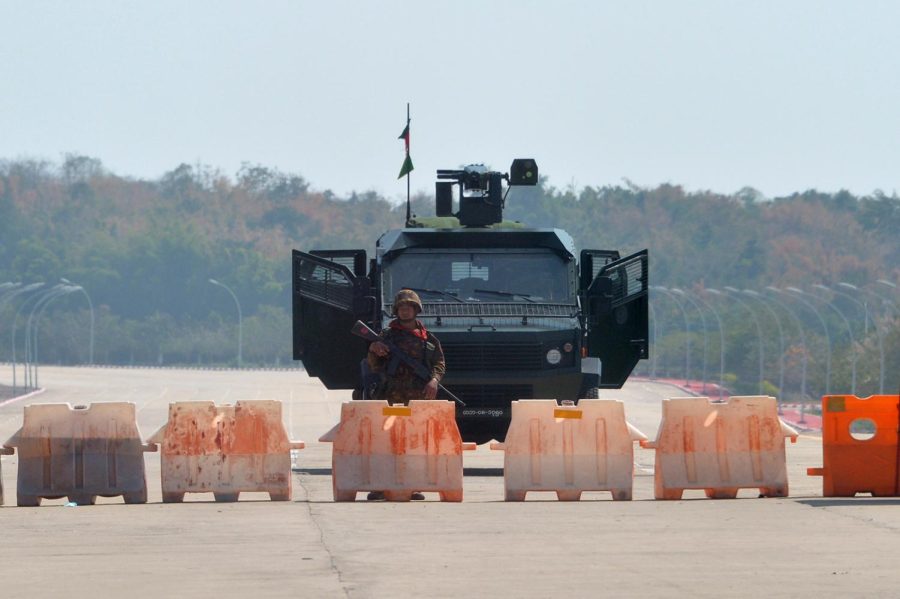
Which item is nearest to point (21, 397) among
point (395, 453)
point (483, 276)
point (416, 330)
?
point (483, 276)

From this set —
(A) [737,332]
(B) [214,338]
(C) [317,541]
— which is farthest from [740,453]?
(B) [214,338]

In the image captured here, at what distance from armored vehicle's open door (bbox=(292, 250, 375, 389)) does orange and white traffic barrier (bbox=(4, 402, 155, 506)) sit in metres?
5.47

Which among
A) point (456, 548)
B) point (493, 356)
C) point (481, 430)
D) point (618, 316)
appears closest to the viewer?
point (456, 548)

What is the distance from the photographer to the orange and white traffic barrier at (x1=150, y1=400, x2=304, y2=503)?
1658cm

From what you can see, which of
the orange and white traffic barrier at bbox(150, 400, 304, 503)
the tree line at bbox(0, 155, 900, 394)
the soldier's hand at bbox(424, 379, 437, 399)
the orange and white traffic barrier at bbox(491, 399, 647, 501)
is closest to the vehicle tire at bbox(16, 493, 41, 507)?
the orange and white traffic barrier at bbox(150, 400, 304, 503)

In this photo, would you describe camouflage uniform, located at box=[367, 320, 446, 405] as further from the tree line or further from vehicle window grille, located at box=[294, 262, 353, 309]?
the tree line

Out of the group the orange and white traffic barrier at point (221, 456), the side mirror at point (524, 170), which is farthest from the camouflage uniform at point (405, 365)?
the side mirror at point (524, 170)

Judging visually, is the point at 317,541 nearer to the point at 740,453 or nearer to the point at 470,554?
the point at 470,554

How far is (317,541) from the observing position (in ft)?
41.5

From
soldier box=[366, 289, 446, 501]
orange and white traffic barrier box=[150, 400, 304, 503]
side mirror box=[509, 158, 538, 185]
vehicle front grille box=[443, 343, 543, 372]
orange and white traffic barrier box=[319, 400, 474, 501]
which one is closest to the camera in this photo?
orange and white traffic barrier box=[319, 400, 474, 501]

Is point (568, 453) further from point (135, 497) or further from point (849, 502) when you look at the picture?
point (135, 497)

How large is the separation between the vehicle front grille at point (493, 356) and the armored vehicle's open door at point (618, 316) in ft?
2.72

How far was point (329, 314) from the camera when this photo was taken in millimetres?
22156

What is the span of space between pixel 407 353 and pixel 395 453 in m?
1.16
